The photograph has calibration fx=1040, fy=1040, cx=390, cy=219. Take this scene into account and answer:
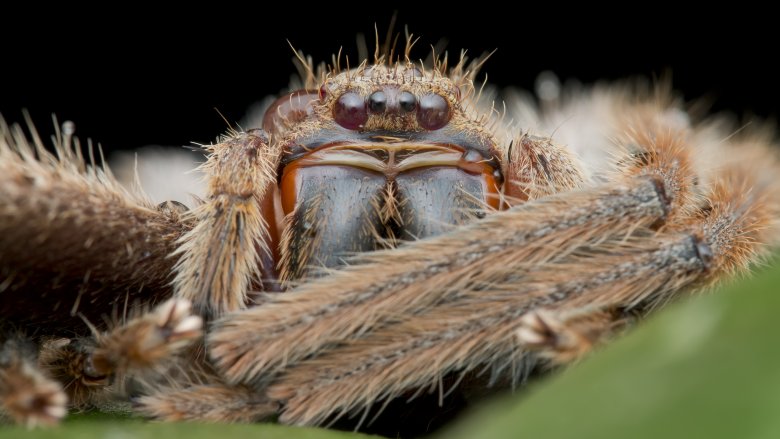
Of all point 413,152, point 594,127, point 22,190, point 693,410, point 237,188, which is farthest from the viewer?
point 594,127

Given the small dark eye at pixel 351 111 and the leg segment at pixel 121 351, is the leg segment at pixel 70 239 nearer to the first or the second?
the leg segment at pixel 121 351

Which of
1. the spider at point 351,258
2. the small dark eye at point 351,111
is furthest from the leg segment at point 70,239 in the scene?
the small dark eye at point 351,111

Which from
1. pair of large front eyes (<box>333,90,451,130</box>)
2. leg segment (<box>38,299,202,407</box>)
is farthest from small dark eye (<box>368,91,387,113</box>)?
leg segment (<box>38,299,202,407</box>)

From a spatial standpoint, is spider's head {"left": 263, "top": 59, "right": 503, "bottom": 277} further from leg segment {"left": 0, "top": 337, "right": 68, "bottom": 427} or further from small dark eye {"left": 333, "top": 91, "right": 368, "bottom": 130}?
leg segment {"left": 0, "top": 337, "right": 68, "bottom": 427}

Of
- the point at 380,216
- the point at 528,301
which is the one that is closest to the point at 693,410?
the point at 528,301

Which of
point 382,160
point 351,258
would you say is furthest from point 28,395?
point 382,160

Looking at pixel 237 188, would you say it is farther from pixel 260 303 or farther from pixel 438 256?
pixel 438 256
